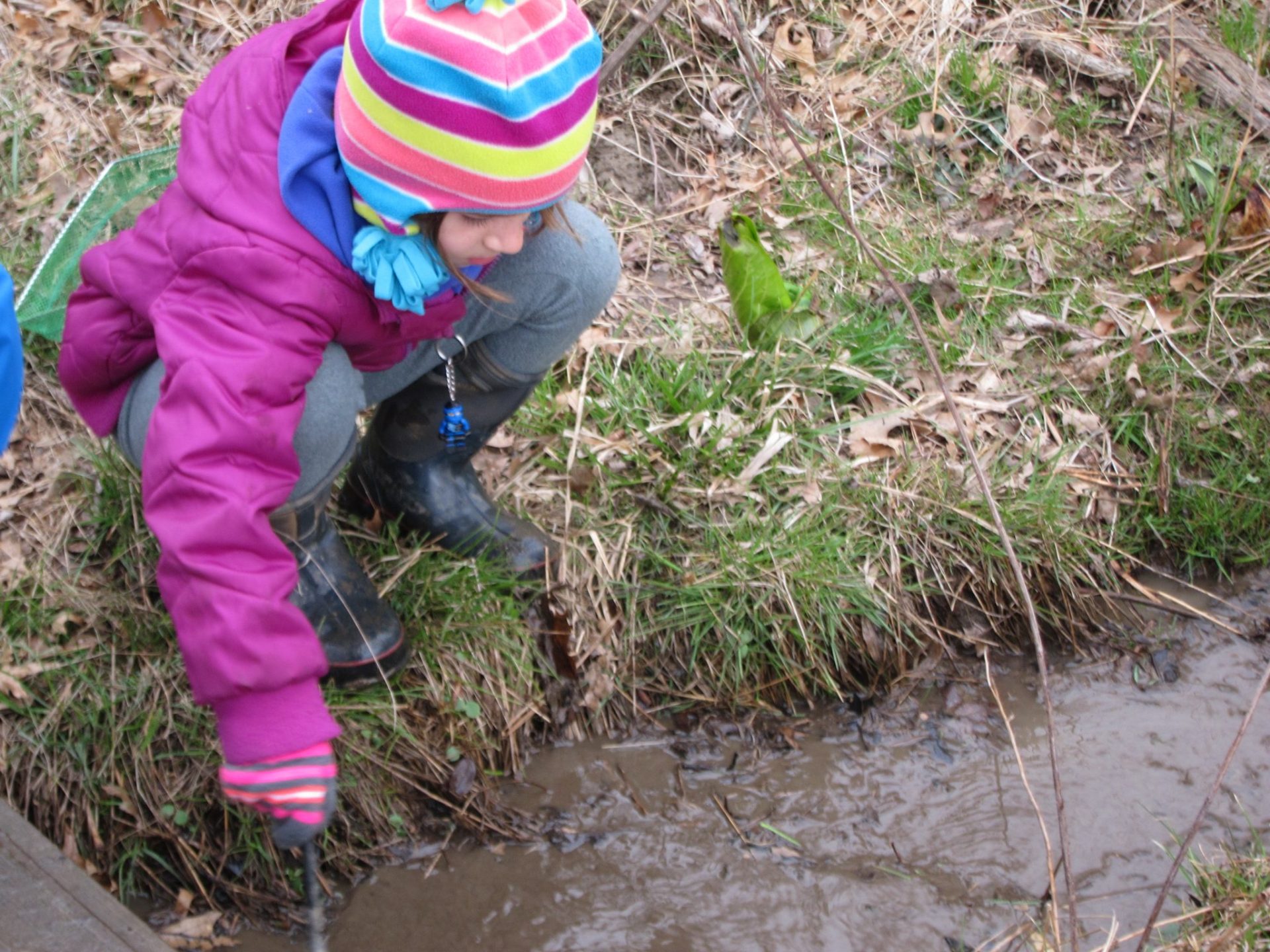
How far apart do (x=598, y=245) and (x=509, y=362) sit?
1.01 ft

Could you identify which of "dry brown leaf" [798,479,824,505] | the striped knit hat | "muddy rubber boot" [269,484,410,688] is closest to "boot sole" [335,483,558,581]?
"muddy rubber boot" [269,484,410,688]

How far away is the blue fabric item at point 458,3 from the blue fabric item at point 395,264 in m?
0.34

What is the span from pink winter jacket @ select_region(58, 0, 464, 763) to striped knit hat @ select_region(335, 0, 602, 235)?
180mm

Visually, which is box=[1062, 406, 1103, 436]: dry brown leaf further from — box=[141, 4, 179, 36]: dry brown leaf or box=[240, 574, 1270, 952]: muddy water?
box=[141, 4, 179, 36]: dry brown leaf

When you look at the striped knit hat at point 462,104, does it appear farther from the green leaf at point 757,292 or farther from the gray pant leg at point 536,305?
the green leaf at point 757,292

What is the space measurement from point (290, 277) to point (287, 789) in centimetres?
76

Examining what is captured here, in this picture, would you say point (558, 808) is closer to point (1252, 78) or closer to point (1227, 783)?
point (1227, 783)

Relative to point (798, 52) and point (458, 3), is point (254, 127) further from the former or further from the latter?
point (798, 52)

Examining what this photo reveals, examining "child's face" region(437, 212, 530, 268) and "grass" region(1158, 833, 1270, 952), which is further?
"grass" region(1158, 833, 1270, 952)

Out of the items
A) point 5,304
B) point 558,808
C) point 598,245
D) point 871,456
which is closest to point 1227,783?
point 871,456

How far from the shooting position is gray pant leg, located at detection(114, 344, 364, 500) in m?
1.88

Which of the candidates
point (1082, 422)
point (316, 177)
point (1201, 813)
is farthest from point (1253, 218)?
point (316, 177)

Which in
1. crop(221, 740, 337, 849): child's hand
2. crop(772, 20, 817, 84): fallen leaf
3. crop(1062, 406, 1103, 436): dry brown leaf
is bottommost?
crop(1062, 406, 1103, 436): dry brown leaf

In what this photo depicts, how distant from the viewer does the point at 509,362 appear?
7.66 ft
